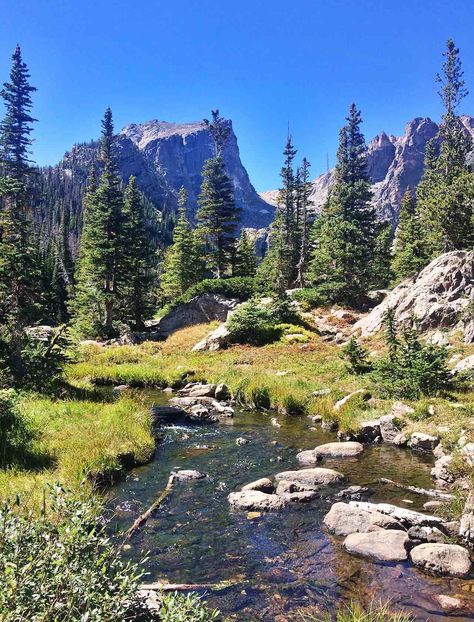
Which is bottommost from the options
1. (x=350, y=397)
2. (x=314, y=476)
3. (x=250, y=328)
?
(x=314, y=476)

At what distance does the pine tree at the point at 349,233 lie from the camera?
3903 centimetres

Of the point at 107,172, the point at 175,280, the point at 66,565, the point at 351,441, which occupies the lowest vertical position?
the point at 351,441

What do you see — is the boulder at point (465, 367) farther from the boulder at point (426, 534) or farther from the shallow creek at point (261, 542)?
the boulder at point (426, 534)

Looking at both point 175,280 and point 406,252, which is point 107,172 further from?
point 406,252

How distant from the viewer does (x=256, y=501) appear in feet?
30.3

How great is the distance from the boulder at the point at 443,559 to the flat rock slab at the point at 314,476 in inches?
137

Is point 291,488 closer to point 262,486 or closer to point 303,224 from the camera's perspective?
point 262,486

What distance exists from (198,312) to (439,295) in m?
21.0

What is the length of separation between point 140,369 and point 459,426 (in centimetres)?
1630

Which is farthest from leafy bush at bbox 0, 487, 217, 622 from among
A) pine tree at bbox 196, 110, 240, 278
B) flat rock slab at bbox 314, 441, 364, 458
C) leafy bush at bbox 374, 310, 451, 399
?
pine tree at bbox 196, 110, 240, 278

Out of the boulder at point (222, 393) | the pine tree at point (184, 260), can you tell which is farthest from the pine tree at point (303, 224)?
the boulder at point (222, 393)

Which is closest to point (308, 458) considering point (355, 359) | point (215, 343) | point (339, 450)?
point (339, 450)

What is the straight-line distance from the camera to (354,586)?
6.46 m

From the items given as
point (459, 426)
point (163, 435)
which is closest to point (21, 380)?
point (163, 435)
